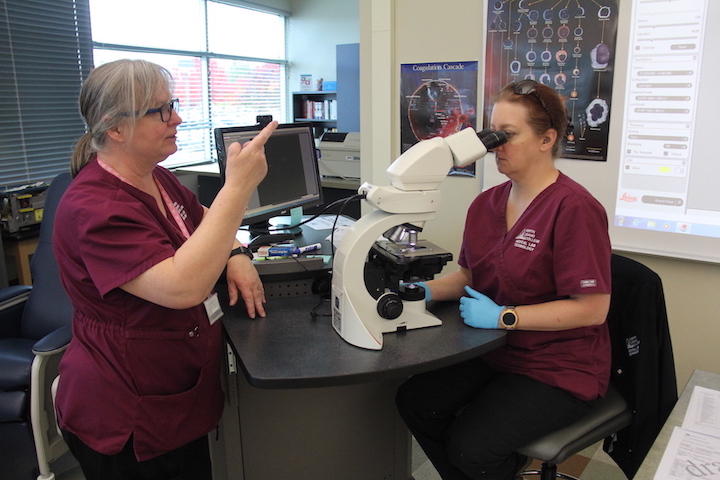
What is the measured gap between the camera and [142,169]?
117 cm

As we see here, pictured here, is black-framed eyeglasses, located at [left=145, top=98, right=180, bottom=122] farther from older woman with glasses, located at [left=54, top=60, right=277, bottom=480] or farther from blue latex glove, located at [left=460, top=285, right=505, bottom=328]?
blue latex glove, located at [left=460, top=285, right=505, bottom=328]

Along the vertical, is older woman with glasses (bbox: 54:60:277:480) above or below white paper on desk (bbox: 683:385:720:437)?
above

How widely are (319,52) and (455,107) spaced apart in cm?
480

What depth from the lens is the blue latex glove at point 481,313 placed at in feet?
4.38

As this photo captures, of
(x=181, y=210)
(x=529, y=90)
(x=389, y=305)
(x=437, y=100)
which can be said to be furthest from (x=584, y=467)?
(x=181, y=210)

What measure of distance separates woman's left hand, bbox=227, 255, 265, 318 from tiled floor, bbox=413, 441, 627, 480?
1.02m

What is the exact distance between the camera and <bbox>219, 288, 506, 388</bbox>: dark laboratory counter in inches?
43.6

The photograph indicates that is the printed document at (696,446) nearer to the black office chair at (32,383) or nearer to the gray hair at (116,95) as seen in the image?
the gray hair at (116,95)

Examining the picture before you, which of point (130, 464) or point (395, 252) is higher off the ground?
A: point (395, 252)

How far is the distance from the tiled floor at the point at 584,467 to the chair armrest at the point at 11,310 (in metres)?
1.70

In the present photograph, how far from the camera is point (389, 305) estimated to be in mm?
1269

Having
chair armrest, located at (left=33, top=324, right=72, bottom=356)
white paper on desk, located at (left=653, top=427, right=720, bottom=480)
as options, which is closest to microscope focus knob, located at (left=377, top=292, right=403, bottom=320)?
white paper on desk, located at (left=653, top=427, right=720, bottom=480)

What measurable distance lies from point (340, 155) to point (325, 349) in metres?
2.40

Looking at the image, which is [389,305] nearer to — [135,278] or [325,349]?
[325,349]
